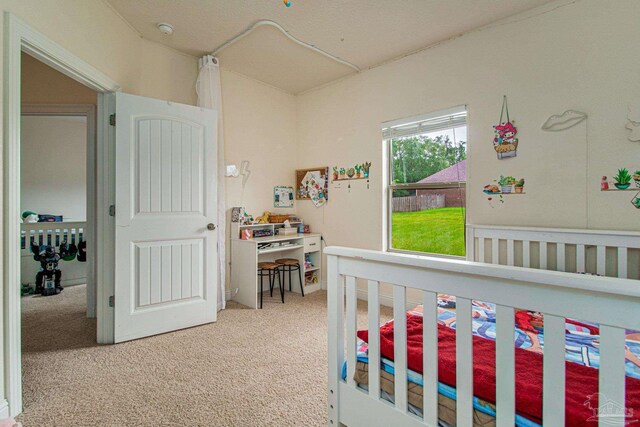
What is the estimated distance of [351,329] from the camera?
1279 millimetres

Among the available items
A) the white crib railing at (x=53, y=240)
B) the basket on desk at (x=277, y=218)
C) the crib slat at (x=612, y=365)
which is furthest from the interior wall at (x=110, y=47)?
the white crib railing at (x=53, y=240)

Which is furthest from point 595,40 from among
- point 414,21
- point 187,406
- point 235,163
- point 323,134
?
point 187,406

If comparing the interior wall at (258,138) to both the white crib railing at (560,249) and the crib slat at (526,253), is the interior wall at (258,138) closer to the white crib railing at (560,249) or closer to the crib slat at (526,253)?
the white crib railing at (560,249)

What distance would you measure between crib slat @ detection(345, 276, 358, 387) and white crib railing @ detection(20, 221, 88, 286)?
3.82m

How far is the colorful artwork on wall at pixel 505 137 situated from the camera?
236cm

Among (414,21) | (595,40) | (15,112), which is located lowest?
(15,112)

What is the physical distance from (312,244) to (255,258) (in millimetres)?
831

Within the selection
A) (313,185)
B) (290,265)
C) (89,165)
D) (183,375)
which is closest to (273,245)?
(290,265)

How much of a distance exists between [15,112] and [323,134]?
273 centimetres

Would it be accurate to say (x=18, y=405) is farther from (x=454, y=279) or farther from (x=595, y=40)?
(x=595, y=40)

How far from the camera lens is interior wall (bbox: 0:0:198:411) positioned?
1676mm

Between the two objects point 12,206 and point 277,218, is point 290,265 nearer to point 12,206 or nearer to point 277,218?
point 277,218

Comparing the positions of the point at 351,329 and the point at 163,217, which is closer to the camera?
the point at 351,329

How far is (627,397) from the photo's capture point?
85cm
